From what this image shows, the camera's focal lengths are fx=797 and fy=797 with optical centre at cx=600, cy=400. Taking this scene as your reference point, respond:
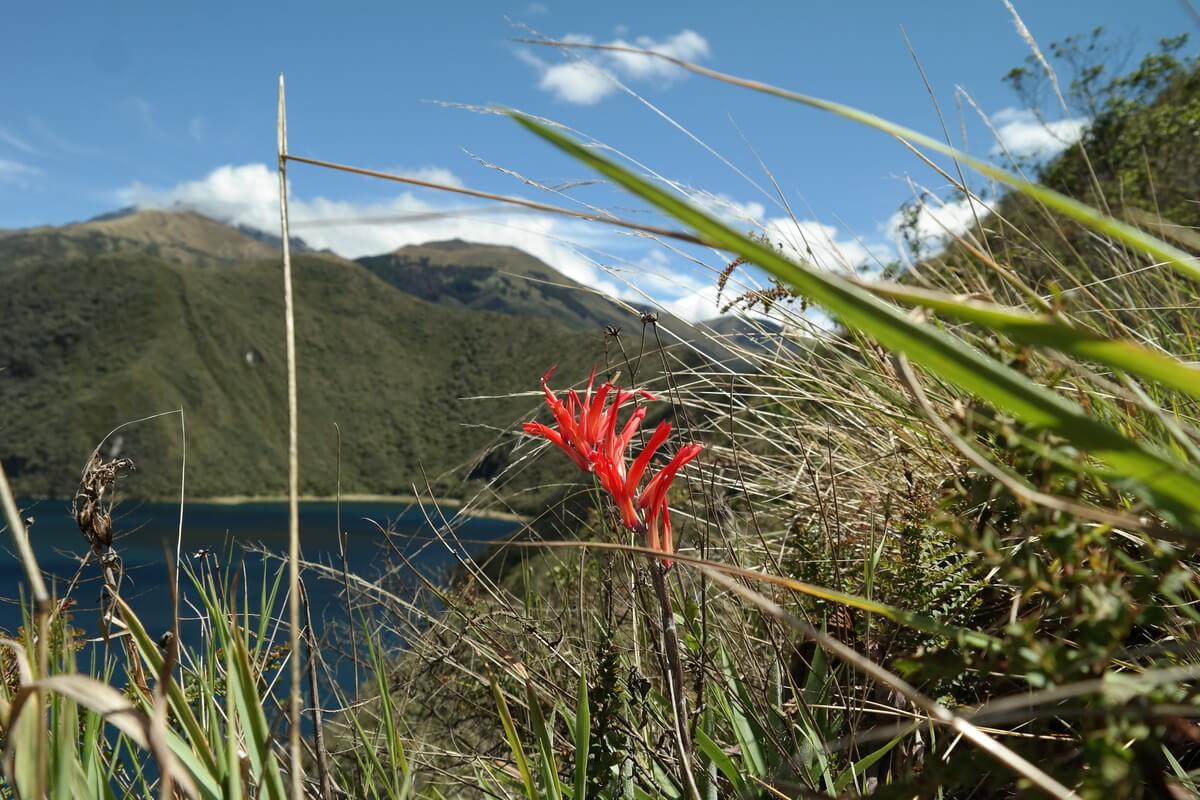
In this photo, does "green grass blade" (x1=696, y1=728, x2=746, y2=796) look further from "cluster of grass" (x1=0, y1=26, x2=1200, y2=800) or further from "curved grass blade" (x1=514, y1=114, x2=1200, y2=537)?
"curved grass blade" (x1=514, y1=114, x2=1200, y2=537)

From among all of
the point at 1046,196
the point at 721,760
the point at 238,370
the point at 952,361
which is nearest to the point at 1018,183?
the point at 1046,196

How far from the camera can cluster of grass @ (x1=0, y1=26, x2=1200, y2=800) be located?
0.47 metres

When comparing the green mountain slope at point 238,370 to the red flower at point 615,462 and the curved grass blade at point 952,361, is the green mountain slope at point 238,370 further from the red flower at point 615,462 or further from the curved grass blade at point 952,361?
the curved grass blade at point 952,361

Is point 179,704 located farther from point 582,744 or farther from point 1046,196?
point 1046,196

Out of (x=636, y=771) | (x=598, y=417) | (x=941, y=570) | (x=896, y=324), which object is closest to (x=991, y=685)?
(x=941, y=570)

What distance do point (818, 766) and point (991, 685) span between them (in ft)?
0.96

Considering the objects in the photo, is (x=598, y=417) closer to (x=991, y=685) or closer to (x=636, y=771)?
(x=636, y=771)

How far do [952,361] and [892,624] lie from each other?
0.90 meters

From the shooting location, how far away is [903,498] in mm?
1428

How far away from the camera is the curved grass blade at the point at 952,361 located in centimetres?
45

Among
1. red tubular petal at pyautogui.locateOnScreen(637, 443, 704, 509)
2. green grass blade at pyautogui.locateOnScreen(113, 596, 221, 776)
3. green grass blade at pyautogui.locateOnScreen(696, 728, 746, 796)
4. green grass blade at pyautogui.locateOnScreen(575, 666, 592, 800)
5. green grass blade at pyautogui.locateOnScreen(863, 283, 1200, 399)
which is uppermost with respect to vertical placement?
green grass blade at pyautogui.locateOnScreen(863, 283, 1200, 399)

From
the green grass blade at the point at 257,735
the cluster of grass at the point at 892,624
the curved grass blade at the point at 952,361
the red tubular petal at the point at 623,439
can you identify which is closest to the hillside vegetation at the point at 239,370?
the cluster of grass at the point at 892,624

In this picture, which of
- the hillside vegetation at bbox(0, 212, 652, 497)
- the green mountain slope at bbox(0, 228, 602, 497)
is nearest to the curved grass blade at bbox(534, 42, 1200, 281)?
the hillside vegetation at bbox(0, 212, 652, 497)

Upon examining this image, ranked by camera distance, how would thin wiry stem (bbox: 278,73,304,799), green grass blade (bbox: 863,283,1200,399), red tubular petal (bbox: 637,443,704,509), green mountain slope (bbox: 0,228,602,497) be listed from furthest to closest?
green mountain slope (bbox: 0,228,602,497) → red tubular petal (bbox: 637,443,704,509) → thin wiry stem (bbox: 278,73,304,799) → green grass blade (bbox: 863,283,1200,399)
